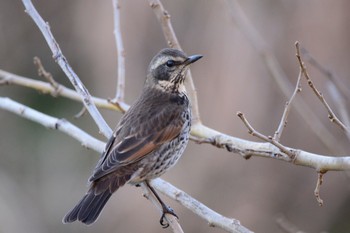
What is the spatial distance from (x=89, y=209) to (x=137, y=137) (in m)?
0.75

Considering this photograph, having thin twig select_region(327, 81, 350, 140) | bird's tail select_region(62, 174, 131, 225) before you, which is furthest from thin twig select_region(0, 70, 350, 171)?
bird's tail select_region(62, 174, 131, 225)

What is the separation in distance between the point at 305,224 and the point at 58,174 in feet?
14.0

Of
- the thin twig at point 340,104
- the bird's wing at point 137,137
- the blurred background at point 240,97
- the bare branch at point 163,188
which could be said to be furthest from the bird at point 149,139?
the blurred background at point 240,97

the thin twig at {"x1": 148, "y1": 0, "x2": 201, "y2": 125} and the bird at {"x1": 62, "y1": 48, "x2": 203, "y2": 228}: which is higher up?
the thin twig at {"x1": 148, "y1": 0, "x2": 201, "y2": 125}

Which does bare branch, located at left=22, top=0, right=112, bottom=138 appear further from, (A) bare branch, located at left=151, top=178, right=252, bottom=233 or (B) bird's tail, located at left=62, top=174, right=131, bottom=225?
(A) bare branch, located at left=151, top=178, right=252, bottom=233

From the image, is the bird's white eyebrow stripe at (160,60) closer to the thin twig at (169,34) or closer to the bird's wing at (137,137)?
the thin twig at (169,34)

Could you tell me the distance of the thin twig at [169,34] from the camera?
212 inches

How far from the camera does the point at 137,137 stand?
17.6ft

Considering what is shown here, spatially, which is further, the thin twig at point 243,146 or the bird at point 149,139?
the bird at point 149,139

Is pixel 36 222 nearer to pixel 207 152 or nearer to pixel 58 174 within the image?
pixel 58 174

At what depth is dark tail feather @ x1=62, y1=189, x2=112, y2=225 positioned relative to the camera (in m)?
4.86

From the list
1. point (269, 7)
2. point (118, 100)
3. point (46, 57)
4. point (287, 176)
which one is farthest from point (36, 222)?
point (118, 100)

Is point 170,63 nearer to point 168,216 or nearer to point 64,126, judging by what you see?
point 64,126

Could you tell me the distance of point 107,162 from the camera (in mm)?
5129
